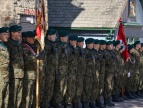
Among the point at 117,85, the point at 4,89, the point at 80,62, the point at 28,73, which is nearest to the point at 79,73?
the point at 80,62

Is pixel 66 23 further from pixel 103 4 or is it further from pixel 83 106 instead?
pixel 83 106

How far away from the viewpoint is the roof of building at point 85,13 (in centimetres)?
1883

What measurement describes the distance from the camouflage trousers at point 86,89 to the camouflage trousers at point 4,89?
3030mm

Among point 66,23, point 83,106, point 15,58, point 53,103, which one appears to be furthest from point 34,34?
point 66,23

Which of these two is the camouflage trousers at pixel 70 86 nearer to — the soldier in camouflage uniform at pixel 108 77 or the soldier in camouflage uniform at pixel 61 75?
the soldier in camouflage uniform at pixel 61 75

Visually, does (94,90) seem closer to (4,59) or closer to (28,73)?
(28,73)

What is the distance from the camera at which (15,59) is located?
298 inches

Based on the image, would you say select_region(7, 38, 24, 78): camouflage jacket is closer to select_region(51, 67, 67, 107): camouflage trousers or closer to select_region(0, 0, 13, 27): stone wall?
select_region(51, 67, 67, 107): camouflage trousers

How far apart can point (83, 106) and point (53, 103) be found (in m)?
1.11

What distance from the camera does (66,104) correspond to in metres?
9.41

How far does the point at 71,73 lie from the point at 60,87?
518mm

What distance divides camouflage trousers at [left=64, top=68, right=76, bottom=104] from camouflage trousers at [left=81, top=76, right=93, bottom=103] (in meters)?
0.61

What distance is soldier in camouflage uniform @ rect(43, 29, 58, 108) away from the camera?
883cm

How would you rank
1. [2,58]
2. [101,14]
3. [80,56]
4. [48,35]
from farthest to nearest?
[101,14] → [80,56] → [48,35] → [2,58]
